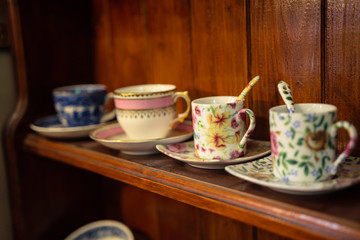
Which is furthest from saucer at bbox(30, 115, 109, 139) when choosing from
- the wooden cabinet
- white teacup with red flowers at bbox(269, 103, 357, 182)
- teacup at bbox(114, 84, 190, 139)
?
white teacup with red flowers at bbox(269, 103, 357, 182)

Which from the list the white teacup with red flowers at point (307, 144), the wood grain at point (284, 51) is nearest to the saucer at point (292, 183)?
the white teacup with red flowers at point (307, 144)

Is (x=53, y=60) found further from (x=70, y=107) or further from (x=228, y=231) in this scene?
(x=228, y=231)

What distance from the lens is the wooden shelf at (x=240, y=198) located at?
40 centimetres

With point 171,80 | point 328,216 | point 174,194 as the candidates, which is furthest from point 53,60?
point 328,216

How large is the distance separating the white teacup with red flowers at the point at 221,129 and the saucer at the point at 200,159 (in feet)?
0.04

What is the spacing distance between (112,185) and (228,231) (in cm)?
41

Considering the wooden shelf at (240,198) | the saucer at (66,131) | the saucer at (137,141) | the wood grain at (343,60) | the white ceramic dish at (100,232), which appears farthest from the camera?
the white ceramic dish at (100,232)

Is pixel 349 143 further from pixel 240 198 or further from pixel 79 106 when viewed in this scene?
pixel 79 106

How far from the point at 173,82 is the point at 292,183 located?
0.43 m

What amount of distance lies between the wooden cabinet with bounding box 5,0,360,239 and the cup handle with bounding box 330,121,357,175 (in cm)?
4

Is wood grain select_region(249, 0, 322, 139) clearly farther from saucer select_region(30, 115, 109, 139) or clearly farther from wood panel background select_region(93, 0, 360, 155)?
saucer select_region(30, 115, 109, 139)

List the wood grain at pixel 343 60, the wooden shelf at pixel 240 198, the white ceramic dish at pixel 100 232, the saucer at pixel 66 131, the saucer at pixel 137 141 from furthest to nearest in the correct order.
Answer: the white ceramic dish at pixel 100 232 < the saucer at pixel 66 131 < the saucer at pixel 137 141 < the wood grain at pixel 343 60 < the wooden shelf at pixel 240 198

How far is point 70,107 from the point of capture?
0.82 m

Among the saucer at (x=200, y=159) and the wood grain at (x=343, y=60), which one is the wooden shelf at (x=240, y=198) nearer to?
the saucer at (x=200, y=159)
